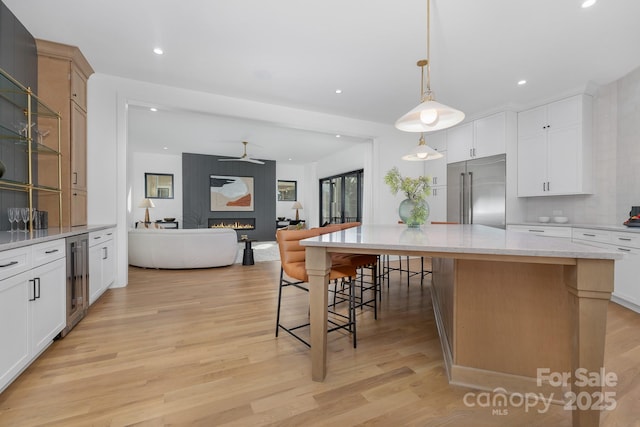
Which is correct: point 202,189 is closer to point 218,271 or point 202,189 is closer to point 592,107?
point 218,271

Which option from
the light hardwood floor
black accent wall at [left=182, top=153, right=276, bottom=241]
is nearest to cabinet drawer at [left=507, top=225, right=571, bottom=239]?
the light hardwood floor

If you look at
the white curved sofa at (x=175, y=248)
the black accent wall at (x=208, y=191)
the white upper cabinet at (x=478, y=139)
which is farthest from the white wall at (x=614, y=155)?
the black accent wall at (x=208, y=191)

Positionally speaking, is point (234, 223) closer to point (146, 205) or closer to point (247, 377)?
point (146, 205)

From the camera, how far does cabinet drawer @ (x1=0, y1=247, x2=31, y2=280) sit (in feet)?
4.85

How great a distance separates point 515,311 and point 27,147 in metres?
4.17

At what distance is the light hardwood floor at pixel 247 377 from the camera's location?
1.41m

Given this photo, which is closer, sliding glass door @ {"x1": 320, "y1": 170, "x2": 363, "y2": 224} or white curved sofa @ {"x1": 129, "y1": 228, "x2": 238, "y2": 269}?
white curved sofa @ {"x1": 129, "y1": 228, "x2": 238, "y2": 269}

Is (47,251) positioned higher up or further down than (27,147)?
further down

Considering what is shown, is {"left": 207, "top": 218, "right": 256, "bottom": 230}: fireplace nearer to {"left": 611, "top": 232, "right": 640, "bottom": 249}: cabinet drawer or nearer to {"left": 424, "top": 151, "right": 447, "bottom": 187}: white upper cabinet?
{"left": 424, "top": 151, "right": 447, "bottom": 187}: white upper cabinet

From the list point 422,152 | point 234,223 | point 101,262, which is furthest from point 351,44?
point 234,223

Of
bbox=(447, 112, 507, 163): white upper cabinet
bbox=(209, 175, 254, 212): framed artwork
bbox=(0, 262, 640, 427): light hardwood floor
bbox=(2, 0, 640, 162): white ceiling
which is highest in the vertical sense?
bbox=(2, 0, 640, 162): white ceiling

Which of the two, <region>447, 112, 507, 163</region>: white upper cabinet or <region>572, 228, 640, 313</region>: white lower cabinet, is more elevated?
<region>447, 112, 507, 163</region>: white upper cabinet

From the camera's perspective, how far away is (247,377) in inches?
68.7

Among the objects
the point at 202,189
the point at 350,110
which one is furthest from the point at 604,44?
the point at 202,189
